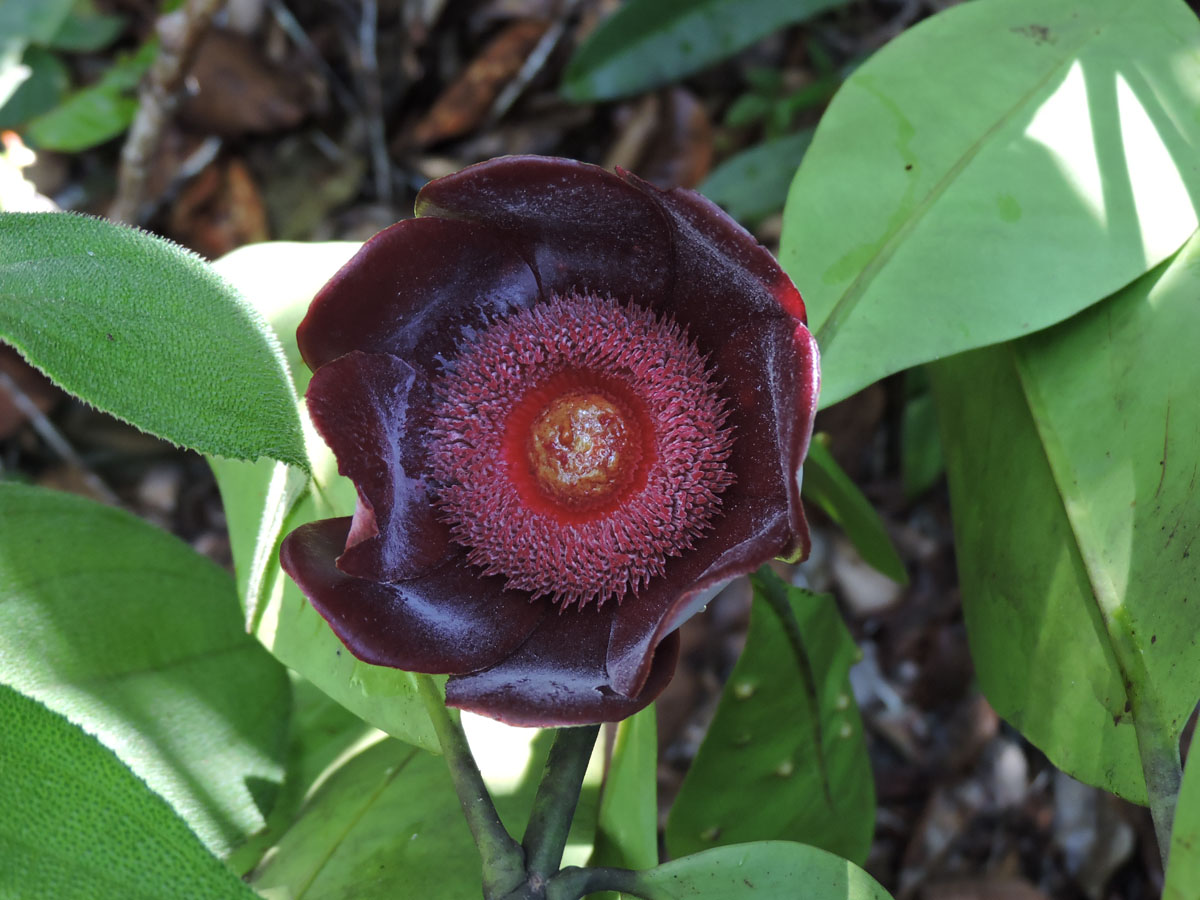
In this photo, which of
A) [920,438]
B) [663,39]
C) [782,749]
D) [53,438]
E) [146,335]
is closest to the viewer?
[146,335]

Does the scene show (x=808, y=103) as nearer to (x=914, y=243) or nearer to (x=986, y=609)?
(x=914, y=243)

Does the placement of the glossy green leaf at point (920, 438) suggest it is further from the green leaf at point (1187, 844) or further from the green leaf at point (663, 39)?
the green leaf at point (1187, 844)

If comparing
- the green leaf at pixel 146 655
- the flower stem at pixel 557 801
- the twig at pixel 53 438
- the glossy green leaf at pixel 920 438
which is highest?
the flower stem at pixel 557 801

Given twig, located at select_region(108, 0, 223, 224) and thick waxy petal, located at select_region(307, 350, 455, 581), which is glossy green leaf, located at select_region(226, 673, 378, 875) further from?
twig, located at select_region(108, 0, 223, 224)

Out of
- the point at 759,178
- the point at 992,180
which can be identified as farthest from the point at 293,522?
the point at 759,178

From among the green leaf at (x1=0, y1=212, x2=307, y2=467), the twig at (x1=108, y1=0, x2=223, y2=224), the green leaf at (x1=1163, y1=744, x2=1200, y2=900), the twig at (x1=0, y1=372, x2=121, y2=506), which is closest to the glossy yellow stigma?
the green leaf at (x1=0, y1=212, x2=307, y2=467)

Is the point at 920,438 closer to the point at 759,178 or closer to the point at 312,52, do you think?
the point at 759,178

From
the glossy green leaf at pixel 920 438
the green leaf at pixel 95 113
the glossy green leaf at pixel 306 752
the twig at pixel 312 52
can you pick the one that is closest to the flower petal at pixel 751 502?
the glossy green leaf at pixel 306 752
